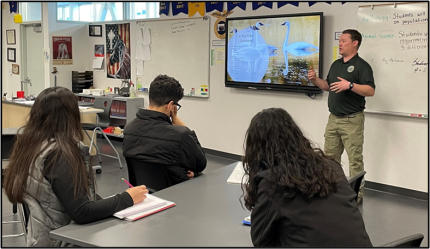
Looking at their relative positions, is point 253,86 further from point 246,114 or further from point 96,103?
point 96,103

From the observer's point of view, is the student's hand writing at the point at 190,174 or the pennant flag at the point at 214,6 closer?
the student's hand writing at the point at 190,174

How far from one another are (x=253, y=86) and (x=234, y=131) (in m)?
0.74

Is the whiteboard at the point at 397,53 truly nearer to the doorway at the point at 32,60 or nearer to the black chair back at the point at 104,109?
the black chair back at the point at 104,109

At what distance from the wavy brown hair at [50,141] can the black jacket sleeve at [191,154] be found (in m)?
0.85

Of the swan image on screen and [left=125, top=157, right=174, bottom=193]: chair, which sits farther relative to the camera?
the swan image on screen

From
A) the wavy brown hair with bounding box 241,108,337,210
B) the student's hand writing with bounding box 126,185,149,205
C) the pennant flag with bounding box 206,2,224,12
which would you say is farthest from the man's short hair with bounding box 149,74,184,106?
the pennant flag with bounding box 206,2,224,12

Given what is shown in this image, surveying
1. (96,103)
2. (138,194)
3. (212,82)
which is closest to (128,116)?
(96,103)

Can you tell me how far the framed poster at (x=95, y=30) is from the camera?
316 inches

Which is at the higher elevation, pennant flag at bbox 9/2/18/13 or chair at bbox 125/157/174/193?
pennant flag at bbox 9/2/18/13

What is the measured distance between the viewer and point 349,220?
66.4 inches

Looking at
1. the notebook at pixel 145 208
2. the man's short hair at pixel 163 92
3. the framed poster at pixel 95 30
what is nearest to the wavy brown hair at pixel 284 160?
the notebook at pixel 145 208

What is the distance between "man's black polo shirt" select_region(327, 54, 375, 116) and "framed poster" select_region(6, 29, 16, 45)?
7.88 m

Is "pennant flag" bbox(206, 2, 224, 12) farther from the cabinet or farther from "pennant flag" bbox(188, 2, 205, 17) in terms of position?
the cabinet

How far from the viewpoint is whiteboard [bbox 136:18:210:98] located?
6.56m
